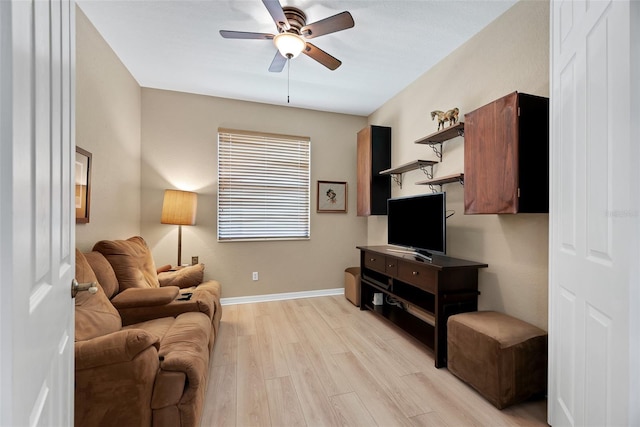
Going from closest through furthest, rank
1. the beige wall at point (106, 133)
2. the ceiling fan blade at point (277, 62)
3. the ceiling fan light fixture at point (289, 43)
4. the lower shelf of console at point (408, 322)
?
1. the ceiling fan light fixture at point (289, 43)
2. the beige wall at point (106, 133)
3. the ceiling fan blade at point (277, 62)
4. the lower shelf of console at point (408, 322)

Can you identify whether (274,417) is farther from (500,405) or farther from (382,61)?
(382,61)

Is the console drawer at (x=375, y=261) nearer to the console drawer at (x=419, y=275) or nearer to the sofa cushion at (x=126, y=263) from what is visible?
the console drawer at (x=419, y=275)

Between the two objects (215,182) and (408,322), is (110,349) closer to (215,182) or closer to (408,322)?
(408,322)

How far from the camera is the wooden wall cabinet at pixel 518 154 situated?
1.84m

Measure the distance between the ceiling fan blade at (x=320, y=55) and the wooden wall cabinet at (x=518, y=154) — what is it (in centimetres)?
133

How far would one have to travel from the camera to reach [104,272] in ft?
6.60

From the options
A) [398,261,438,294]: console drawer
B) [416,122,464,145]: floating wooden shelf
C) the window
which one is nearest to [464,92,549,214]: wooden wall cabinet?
[416,122,464,145]: floating wooden shelf

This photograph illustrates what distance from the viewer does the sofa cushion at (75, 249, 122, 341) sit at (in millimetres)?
1489

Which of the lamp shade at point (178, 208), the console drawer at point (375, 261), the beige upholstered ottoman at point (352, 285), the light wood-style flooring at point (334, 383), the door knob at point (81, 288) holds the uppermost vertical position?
the lamp shade at point (178, 208)
